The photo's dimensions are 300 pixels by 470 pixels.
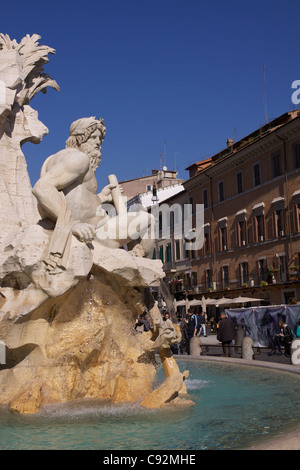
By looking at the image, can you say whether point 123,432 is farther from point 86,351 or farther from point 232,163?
point 232,163

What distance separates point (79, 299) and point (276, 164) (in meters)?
30.3

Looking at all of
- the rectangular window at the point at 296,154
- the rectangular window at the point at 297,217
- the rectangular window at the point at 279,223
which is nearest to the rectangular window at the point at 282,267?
the rectangular window at the point at 279,223

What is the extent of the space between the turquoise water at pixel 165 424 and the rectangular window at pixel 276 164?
2895 cm

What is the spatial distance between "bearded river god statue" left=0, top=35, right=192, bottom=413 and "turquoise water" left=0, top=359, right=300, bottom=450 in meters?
0.25

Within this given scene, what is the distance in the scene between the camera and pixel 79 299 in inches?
225

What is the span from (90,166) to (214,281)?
36.1 meters

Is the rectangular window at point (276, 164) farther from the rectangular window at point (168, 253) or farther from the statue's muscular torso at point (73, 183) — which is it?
the statue's muscular torso at point (73, 183)

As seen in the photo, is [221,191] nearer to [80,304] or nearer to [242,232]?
[242,232]

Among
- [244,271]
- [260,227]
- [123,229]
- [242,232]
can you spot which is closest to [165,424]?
[123,229]

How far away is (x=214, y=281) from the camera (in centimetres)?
4162

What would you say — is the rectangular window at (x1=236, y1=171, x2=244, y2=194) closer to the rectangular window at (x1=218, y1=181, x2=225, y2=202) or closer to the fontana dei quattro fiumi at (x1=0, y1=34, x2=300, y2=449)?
the rectangular window at (x1=218, y1=181, x2=225, y2=202)

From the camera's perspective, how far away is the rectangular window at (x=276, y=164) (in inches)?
1340

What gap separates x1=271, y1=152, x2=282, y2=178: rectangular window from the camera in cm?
3404
